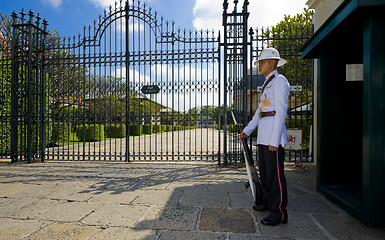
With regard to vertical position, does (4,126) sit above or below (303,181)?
above

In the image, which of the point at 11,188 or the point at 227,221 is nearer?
the point at 227,221

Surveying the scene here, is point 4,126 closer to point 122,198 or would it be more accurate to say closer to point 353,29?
point 122,198

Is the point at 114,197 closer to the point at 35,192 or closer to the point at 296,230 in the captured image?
the point at 35,192

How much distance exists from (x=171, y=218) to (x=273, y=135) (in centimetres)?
180

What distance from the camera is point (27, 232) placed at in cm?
270

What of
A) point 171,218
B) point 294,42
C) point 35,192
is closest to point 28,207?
point 35,192

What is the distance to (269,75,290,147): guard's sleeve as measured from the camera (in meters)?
2.79

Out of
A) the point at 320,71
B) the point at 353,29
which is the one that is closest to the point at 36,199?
the point at 320,71

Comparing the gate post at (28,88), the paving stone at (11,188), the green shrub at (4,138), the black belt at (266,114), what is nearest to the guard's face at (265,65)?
the black belt at (266,114)

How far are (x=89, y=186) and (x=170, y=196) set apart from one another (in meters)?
1.93

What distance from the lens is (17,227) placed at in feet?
9.30

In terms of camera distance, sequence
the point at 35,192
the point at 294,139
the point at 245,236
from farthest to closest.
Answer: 1. the point at 294,139
2. the point at 35,192
3. the point at 245,236

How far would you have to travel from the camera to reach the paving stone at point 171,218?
2.86 metres

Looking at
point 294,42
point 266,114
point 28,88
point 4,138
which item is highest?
point 294,42
